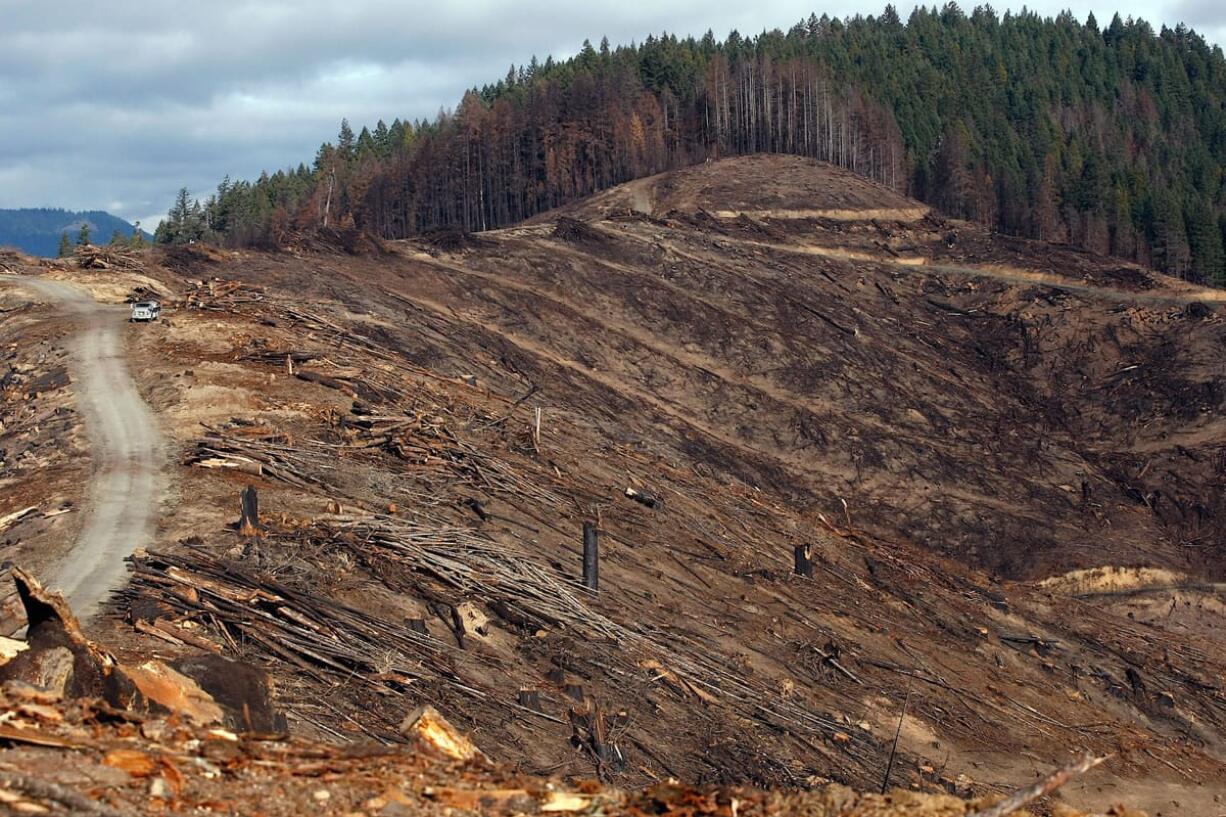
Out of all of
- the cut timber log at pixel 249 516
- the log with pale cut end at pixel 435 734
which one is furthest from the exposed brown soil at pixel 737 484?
the log with pale cut end at pixel 435 734

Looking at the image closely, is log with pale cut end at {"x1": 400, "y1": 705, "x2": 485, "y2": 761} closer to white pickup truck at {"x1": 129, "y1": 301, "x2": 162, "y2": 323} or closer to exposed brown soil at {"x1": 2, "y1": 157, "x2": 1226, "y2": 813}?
exposed brown soil at {"x1": 2, "y1": 157, "x2": 1226, "y2": 813}

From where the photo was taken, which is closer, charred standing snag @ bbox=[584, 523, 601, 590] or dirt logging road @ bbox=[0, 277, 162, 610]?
dirt logging road @ bbox=[0, 277, 162, 610]

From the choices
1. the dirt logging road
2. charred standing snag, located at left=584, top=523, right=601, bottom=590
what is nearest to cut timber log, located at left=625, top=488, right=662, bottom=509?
charred standing snag, located at left=584, top=523, right=601, bottom=590

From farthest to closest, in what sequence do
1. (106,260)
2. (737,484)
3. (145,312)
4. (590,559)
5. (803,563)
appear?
(106,260) < (737,484) < (145,312) < (803,563) < (590,559)

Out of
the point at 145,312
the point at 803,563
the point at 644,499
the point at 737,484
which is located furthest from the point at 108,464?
the point at 737,484

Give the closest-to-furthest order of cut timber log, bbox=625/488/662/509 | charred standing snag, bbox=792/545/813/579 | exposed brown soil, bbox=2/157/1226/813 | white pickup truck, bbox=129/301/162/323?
exposed brown soil, bbox=2/157/1226/813, charred standing snag, bbox=792/545/813/579, cut timber log, bbox=625/488/662/509, white pickup truck, bbox=129/301/162/323

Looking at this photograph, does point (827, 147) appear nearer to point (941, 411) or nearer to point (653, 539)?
point (941, 411)

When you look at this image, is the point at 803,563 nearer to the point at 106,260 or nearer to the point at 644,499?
the point at 644,499
